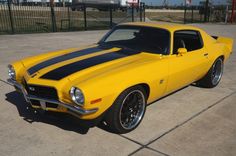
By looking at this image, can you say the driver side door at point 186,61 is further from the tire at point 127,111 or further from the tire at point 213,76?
the tire at point 127,111

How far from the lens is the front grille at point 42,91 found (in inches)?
142

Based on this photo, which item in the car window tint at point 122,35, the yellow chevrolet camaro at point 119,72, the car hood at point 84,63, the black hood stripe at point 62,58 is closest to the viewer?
the yellow chevrolet camaro at point 119,72

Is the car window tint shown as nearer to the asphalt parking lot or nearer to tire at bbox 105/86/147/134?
the asphalt parking lot

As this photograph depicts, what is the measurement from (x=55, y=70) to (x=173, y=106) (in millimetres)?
2093

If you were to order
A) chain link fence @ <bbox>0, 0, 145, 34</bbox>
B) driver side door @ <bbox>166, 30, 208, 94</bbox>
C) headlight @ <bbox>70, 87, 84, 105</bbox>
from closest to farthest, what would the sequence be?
headlight @ <bbox>70, 87, 84, 105</bbox>
driver side door @ <bbox>166, 30, 208, 94</bbox>
chain link fence @ <bbox>0, 0, 145, 34</bbox>

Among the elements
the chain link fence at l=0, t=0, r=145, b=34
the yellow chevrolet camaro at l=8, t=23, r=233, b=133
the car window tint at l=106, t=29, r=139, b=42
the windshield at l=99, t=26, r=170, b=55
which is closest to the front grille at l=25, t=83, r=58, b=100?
the yellow chevrolet camaro at l=8, t=23, r=233, b=133

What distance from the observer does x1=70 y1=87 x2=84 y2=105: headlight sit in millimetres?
3385

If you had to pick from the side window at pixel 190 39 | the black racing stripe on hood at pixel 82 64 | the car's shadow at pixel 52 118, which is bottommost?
the car's shadow at pixel 52 118

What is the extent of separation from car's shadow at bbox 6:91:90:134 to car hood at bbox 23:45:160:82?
48 cm

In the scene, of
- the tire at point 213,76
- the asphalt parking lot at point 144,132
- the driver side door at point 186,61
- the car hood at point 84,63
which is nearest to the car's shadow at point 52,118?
the asphalt parking lot at point 144,132

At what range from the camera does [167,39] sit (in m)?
4.69

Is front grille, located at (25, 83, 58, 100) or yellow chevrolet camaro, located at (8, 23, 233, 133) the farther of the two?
front grille, located at (25, 83, 58, 100)

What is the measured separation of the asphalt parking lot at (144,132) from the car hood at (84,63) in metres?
0.56

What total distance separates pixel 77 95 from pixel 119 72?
0.65 metres
